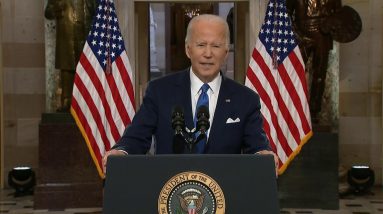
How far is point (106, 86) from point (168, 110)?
15.7 feet

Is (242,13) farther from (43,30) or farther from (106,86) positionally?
(106,86)

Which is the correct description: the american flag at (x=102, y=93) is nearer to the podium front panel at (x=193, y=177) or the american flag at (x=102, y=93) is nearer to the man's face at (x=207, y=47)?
the man's face at (x=207, y=47)

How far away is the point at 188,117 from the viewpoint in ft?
9.27

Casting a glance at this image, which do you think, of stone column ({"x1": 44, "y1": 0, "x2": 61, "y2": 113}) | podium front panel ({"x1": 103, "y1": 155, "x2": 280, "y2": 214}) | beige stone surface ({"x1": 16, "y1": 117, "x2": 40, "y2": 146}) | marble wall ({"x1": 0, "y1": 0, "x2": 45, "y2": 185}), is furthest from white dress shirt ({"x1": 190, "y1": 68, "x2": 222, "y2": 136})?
beige stone surface ({"x1": 16, "y1": 117, "x2": 40, "y2": 146})

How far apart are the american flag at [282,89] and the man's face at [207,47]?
465 centimetres

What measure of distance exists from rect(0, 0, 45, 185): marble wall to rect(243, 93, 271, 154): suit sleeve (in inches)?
300

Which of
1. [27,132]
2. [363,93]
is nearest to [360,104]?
[363,93]

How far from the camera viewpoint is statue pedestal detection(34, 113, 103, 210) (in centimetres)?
846

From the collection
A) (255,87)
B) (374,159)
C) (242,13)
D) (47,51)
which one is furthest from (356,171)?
(47,51)

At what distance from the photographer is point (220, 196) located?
2342 millimetres

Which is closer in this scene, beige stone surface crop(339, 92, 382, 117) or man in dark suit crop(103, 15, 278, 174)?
man in dark suit crop(103, 15, 278, 174)

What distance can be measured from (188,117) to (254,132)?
304 mm

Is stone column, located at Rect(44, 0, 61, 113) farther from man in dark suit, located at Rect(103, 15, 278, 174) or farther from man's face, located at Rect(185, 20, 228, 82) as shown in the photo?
man's face, located at Rect(185, 20, 228, 82)

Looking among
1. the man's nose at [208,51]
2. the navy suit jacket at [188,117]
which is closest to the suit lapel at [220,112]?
the navy suit jacket at [188,117]
